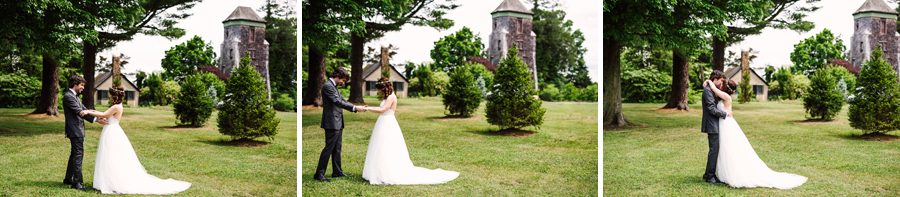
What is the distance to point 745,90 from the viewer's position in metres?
7.37

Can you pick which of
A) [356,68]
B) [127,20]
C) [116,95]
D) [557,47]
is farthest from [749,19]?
[127,20]

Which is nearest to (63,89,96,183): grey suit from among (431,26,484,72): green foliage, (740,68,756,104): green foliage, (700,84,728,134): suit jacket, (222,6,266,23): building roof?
(222,6,266,23): building roof

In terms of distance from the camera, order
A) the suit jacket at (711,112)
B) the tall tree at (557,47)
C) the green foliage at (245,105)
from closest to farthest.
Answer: the suit jacket at (711,112) → the green foliage at (245,105) → the tall tree at (557,47)

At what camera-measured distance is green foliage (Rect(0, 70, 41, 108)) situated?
6.64 metres

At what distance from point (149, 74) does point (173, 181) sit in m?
1.40

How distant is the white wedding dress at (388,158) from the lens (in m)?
6.41

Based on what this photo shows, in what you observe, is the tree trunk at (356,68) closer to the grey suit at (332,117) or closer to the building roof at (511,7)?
the grey suit at (332,117)

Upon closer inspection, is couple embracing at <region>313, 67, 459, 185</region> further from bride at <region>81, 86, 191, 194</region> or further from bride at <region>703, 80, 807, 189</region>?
bride at <region>703, 80, 807, 189</region>

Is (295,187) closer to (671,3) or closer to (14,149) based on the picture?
(14,149)

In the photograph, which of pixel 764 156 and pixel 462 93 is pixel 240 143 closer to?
pixel 462 93

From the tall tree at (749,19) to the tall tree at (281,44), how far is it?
5.78m

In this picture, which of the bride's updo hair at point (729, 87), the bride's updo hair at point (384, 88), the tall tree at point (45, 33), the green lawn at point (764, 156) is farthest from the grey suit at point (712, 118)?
the tall tree at point (45, 33)

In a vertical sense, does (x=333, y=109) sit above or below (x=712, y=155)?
above

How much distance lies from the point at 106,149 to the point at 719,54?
25.3 feet
